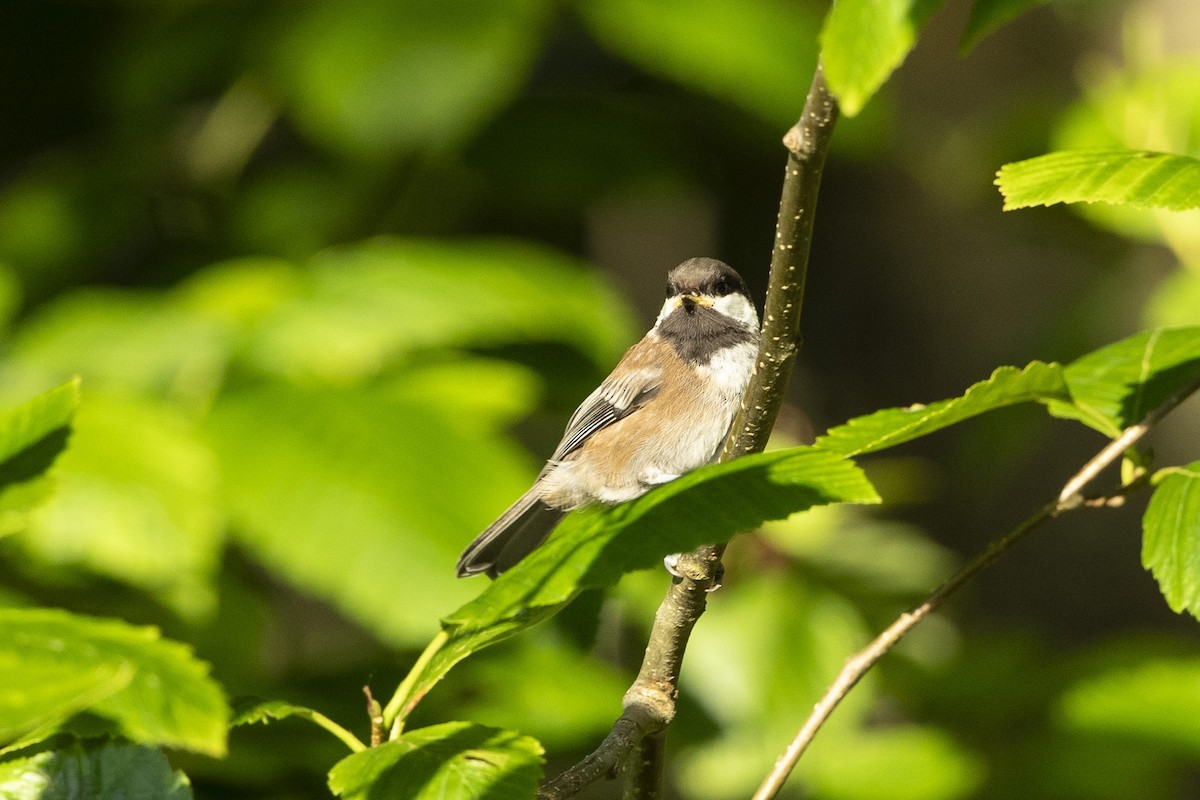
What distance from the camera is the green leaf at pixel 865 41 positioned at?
0.93 meters

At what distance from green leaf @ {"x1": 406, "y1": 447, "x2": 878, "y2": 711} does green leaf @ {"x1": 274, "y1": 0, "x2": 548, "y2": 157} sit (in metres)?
1.89

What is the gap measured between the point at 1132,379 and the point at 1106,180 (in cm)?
42

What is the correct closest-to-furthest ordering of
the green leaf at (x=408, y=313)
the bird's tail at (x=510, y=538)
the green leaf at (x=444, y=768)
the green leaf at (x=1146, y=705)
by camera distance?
the green leaf at (x=444, y=768), the bird's tail at (x=510, y=538), the green leaf at (x=1146, y=705), the green leaf at (x=408, y=313)

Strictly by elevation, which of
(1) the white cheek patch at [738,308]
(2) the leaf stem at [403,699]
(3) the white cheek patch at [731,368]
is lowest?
(2) the leaf stem at [403,699]

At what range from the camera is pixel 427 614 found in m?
2.14

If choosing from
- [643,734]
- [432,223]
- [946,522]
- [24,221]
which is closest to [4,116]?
[24,221]

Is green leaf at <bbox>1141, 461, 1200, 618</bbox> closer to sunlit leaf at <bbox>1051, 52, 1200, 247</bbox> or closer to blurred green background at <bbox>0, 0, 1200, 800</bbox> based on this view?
blurred green background at <bbox>0, 0, 1200, 800</bbox>

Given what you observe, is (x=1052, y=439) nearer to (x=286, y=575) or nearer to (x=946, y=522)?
(x=946, y=522)

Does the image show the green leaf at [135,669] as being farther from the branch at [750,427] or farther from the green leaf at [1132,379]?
the green leaf at [1132,379]

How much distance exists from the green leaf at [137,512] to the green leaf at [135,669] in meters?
1.09

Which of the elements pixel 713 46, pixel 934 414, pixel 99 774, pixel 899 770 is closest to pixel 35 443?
pixel 99 774

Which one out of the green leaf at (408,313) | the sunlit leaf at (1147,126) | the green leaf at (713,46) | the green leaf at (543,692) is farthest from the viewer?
the green leaf at (713,46)

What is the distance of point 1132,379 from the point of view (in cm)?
150

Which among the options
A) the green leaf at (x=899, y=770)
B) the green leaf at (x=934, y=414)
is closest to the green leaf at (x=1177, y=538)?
the green leaf at (x=934, y=414)
